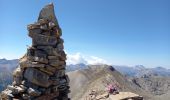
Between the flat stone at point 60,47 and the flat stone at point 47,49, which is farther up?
the flat stone at point 60,47

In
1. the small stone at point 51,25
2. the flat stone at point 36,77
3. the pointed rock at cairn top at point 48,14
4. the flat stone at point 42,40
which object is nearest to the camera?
the flat stone at point 36,77

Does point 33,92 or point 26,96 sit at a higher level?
point 33,92

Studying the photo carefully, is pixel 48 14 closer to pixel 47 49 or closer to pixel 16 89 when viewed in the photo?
pixel 47 49

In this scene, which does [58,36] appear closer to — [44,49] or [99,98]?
[44,49]

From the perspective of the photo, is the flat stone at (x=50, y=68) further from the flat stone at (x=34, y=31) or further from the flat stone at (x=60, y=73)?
the flat stone at (x=34, y=31)

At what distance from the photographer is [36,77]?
109ft

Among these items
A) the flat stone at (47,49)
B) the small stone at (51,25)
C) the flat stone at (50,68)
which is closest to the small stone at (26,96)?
the flat stone at (50,68)

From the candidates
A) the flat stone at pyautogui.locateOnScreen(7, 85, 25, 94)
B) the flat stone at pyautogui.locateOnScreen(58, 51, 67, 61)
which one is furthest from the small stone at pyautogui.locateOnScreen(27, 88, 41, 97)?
the flat stone at pyautogui.locateOnScreen(58, 51, 67, 61)

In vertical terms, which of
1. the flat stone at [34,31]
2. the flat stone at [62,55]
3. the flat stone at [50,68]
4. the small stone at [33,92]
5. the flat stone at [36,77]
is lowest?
the small stone at [33,92]

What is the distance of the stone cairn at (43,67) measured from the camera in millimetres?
33281

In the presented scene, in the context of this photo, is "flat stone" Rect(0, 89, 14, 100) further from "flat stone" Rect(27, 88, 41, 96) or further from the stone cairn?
"flat stone" Rect(27, 88, 41, 96)

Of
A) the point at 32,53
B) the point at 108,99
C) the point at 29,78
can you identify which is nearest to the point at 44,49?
the point at 32,53

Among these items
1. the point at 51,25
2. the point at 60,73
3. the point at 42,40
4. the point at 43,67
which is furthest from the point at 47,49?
the point at 60,73

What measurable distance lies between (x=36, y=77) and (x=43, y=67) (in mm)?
1397
